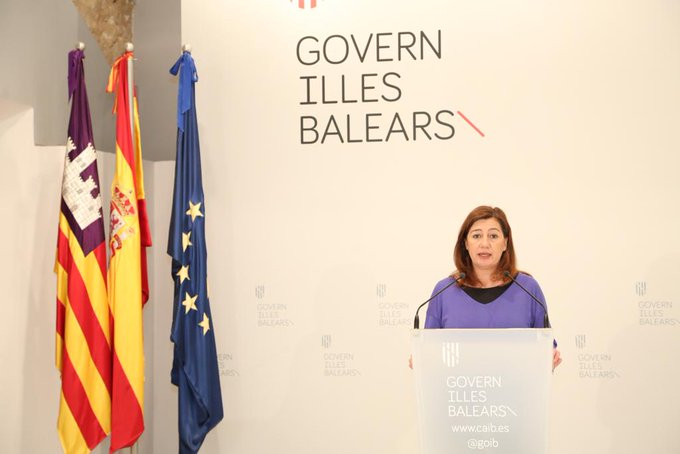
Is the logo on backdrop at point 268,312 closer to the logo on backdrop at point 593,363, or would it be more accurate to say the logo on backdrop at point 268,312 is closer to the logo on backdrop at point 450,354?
the logo on backdrop at point 593,363

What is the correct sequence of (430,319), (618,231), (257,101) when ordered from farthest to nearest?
1. (257,101)
2. (618,231)
3. (430,319)

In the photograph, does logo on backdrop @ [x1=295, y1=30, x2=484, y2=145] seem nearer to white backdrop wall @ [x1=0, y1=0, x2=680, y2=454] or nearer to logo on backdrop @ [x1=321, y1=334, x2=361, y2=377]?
white backdrop wall @ [x1=0, y1=0, x2=680, y2=454]

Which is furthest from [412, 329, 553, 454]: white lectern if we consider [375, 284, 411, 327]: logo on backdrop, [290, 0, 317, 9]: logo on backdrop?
[290, 0, 317, 9]: logo on backdrop

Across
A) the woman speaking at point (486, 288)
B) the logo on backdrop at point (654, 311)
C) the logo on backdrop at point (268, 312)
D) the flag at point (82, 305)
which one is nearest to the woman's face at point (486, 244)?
the woman speaking at point (486, 288)

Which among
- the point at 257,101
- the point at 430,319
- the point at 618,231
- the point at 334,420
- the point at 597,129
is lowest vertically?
the point at 334,420

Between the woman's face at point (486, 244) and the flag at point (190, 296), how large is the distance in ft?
5.10

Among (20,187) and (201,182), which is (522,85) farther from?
(20,187)

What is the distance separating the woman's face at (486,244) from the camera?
3.34m

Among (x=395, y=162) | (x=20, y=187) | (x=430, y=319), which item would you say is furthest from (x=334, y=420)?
(x=20, y=187)

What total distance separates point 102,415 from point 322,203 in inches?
64.6

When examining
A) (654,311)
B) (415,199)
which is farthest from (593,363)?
(415,199)

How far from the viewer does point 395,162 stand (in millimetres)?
4250

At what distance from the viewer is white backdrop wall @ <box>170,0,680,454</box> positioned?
4074mm

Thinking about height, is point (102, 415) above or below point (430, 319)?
below
